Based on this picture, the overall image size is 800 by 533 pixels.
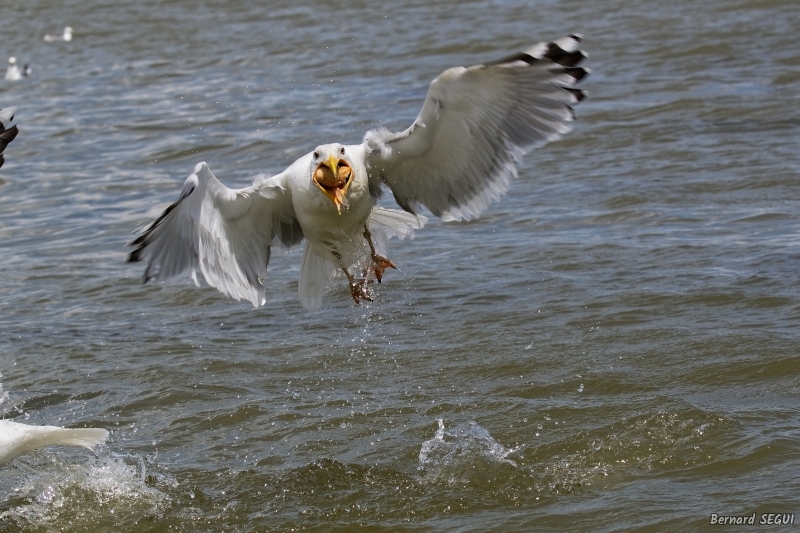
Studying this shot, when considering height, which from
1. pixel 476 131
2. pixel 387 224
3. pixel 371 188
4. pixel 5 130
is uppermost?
pixel 5 130

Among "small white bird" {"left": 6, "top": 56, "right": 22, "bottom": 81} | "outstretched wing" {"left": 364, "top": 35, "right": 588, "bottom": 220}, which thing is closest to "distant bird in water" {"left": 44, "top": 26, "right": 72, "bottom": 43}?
"small white bird" {"left": 6, "top": 56, "right": 22, "bottom": 81}

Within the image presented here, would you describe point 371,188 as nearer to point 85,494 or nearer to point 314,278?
point 314,278

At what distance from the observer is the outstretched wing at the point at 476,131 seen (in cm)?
557

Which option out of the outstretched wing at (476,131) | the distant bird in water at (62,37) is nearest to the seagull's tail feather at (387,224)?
the outstretched wing at (476,131)

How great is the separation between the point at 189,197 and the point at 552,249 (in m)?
3.47

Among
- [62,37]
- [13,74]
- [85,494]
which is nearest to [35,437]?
[85,494]

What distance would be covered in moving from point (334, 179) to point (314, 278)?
1061 mm

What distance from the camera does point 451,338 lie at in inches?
283

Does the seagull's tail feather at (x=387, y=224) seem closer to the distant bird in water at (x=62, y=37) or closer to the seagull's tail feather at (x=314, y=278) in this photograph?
the seagull's tail feather at (x=314, y=278)

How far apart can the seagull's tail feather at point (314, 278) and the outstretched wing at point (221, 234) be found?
5.9 inches

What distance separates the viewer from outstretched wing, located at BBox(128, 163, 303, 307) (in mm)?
5891

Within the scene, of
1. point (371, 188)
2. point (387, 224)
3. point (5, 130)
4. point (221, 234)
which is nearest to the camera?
point (221, 234)

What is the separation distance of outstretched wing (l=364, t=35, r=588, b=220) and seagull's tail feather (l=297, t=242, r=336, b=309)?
569 mm

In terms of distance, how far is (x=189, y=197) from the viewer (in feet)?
18.8
